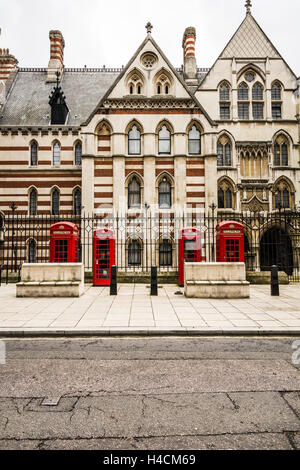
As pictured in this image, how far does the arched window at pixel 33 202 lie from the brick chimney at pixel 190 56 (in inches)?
628

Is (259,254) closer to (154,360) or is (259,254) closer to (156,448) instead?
(154,360)

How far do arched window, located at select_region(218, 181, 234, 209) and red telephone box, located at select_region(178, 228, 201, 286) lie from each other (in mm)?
11166

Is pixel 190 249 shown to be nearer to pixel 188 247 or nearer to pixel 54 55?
pixel 188 247

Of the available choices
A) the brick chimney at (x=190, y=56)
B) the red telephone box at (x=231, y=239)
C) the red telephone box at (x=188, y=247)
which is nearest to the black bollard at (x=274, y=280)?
the red telephone box at (x=231, y=239)

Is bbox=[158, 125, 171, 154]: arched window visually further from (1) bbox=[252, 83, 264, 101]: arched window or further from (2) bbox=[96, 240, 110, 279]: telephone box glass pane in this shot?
(2) bbox=[96, 240, 110, 279]: telephone box glass pane

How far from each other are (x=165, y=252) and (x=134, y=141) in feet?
25.7

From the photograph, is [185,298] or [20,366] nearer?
[20,366]

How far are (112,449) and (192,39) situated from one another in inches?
1223

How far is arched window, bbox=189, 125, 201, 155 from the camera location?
68.0 ft

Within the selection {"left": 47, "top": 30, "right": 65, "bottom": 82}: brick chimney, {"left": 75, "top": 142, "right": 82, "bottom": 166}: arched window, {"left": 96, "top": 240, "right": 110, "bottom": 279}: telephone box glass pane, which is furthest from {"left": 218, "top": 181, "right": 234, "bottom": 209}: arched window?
{"left": 47, "top": 30, "right": 65, "bottom": 82}: brick chimney

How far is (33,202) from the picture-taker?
75.1 feet
